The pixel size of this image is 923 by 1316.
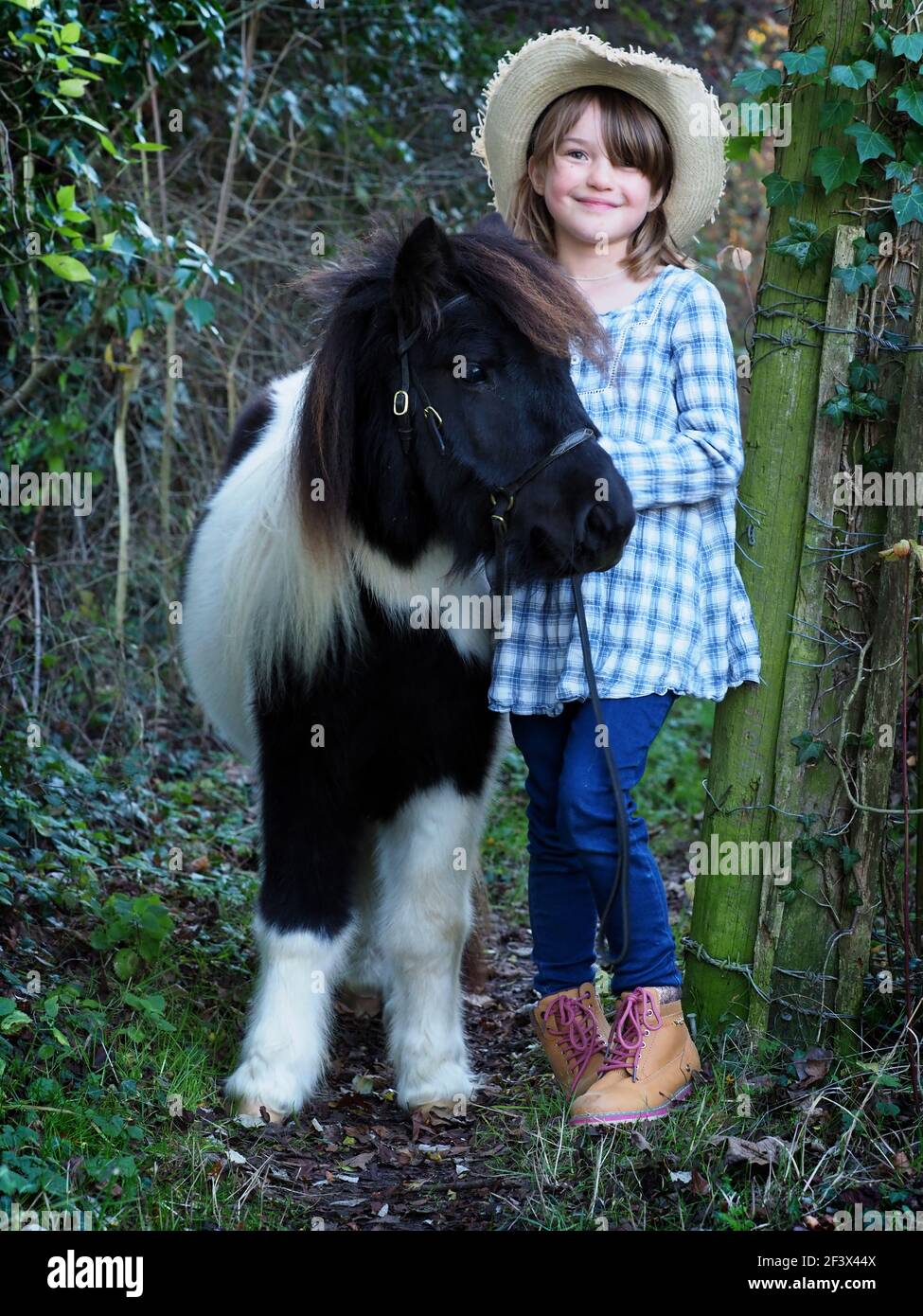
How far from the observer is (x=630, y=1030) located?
2.84 m

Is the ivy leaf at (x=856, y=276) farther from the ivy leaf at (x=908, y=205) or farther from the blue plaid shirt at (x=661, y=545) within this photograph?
the blue plaid shirt at (x=661, y=545)

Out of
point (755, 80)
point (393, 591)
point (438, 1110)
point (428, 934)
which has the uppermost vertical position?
point (755, 80)

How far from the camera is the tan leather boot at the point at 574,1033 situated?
2957 millimetres

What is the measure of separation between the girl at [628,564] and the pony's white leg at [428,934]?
9.4 inches

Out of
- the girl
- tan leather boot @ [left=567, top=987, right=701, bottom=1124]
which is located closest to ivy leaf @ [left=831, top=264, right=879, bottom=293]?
the girl

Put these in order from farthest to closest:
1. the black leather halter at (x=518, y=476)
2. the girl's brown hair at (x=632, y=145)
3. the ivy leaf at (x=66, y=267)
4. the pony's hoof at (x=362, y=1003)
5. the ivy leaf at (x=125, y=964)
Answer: the pony's hoof at (x=362, y=1003) → the ivy leaf at (x=66, y=267) → the ivy leaf at (x=125, y=964) → the girl's brown hair at (x=632, y=145) → the black leather halter at (x=518, y=476)

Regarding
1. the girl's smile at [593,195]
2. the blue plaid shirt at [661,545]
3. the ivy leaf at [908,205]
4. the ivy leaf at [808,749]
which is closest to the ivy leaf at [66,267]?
the girl's smile at [593,195]

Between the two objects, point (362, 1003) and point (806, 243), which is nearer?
point (806, 243)

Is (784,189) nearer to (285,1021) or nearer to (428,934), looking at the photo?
(428,934)

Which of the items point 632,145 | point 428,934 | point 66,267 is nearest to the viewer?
point 632,145

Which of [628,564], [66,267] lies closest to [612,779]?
[628,564]

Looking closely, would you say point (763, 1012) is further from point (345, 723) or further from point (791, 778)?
point (345, 723)

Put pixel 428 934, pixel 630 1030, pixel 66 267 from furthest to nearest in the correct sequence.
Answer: pixel 66 267 < pixel 428 934 < pixel 630 1030

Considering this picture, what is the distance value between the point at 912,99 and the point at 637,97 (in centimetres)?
62
